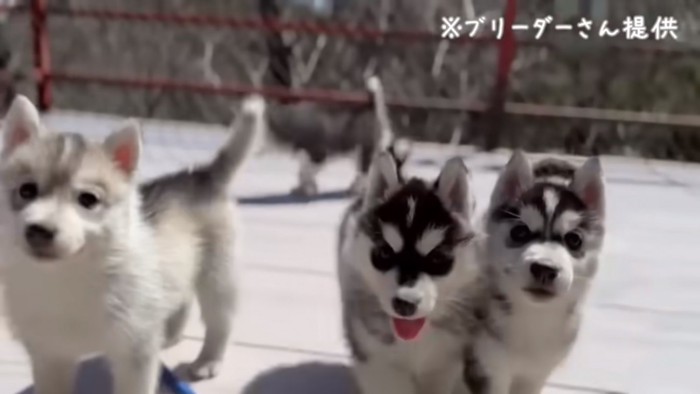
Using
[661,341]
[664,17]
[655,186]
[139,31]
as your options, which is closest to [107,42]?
[139,31]

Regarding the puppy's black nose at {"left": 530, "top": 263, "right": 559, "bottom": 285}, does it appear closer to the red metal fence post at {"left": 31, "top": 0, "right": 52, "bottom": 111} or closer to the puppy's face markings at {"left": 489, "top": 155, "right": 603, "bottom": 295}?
the puppy's face markings at {"left": 489, "top": 155, "right": 603, "bottom": 295}

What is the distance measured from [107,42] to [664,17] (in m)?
3.11

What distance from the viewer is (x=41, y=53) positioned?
11.9 feet

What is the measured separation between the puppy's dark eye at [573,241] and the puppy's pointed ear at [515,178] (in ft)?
0.26

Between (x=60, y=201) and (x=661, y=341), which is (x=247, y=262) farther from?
(x=60, y=201)

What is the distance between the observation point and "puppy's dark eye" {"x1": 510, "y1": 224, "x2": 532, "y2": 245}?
1.17 metres

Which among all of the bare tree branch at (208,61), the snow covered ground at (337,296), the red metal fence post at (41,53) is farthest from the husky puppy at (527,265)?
the bare tree branch at (208,61)

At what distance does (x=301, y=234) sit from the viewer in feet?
7.60

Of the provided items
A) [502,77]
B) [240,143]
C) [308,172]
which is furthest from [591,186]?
[502,77]

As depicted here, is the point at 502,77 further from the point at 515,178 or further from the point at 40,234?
the point at 40,234

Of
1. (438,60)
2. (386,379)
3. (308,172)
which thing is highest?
(438,60)

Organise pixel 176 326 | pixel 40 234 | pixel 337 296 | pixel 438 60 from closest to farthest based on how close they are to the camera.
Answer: pixel 40 234, pixel 176 326, pixel 337 296, pixel 438 60

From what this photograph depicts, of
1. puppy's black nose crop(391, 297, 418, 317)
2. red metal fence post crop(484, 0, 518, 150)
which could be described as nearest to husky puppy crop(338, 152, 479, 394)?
puppy's black nose crop(391, 297, 418, 317)

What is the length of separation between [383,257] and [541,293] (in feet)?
0.61
